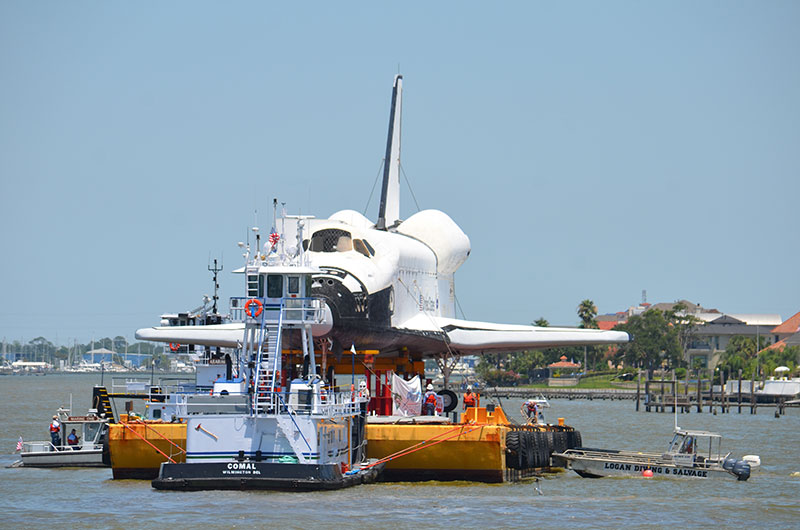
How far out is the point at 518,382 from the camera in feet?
438

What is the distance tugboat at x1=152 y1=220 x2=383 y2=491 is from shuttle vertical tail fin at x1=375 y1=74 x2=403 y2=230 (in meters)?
17.7

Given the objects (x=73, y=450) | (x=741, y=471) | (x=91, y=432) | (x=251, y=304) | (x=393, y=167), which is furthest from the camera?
(x=393, y=167)

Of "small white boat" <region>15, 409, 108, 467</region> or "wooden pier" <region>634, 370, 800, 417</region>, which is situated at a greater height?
"wooden pier" <region>634, 370, 800, 417</region>

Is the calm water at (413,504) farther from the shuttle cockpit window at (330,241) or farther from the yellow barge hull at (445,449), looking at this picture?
the shuttle cockpit window at (330,241)

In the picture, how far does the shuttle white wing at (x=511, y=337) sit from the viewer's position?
38.7 m

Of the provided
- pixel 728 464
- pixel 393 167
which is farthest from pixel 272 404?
pixel 393 167

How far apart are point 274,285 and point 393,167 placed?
798 inches

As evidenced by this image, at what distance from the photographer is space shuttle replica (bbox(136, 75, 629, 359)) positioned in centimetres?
2994

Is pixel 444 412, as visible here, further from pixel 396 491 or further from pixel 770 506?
pixel 770 506

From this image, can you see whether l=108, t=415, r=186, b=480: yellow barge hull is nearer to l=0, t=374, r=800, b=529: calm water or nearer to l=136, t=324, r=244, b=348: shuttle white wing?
l=0, t=374, r=800, b=529: calm water

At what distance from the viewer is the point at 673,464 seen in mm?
30406

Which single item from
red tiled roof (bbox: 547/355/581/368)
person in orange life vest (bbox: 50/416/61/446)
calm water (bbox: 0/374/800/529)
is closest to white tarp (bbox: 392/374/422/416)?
calm water (bbox: 0/374/800/529)

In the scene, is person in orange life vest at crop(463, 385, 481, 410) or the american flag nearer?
the american flag

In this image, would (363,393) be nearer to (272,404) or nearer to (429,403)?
(429,403)
